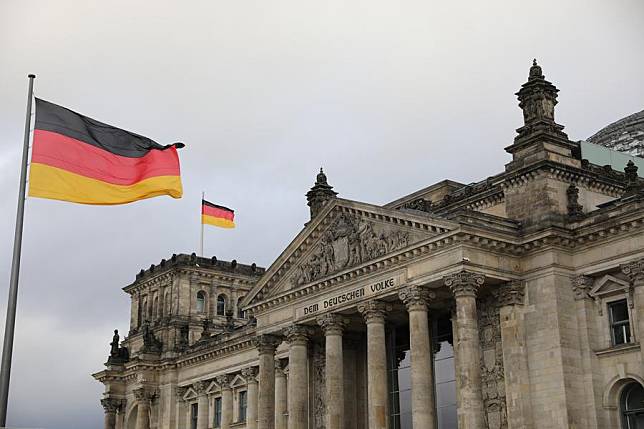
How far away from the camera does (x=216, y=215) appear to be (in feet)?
A: 229

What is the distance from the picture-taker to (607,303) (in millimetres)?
39688

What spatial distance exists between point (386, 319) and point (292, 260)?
6364 millimetres

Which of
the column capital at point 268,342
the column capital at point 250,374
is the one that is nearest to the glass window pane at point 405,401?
the column capital at point 268,342

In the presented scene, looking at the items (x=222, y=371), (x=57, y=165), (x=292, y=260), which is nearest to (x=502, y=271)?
(x=292, y=260)

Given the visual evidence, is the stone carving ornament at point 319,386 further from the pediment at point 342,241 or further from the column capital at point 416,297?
the column capital at point 416,297

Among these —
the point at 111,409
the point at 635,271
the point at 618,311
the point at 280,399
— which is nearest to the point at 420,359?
the point at 618,311

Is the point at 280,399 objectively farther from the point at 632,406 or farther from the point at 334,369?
the point at 632,406

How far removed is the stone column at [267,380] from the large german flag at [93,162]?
23898mm

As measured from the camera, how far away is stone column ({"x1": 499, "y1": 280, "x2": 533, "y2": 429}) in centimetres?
3950

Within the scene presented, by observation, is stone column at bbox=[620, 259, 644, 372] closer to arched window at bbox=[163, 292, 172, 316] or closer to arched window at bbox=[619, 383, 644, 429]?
arched window at bbox=[619, 383, 644, 429]

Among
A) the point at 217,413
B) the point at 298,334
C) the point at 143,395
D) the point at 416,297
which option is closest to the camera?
the point at 416,297

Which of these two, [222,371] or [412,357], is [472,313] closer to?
[412,357]

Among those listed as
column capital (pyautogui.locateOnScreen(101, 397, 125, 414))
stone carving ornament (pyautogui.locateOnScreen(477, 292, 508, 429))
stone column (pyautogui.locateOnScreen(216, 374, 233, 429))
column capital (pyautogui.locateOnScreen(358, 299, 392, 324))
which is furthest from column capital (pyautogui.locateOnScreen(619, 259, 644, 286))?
column capital (pyautogui.locateOnScreen(101, 397, 125, 414))

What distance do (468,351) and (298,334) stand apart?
486 inches
